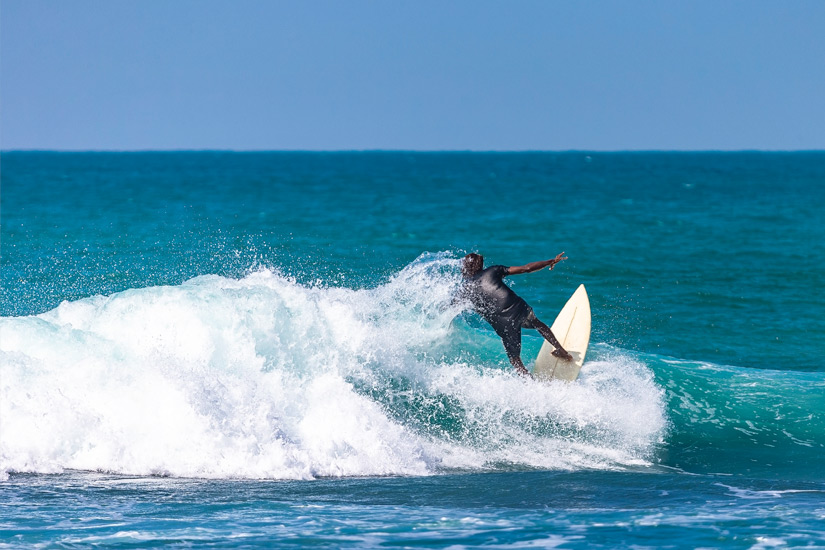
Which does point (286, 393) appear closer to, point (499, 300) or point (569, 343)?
point (499, 300)

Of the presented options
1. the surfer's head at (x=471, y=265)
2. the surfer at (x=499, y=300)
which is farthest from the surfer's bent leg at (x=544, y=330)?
the surfer's head at (x=471, y=265)

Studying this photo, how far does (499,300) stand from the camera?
34.7ft

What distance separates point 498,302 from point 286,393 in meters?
2.57

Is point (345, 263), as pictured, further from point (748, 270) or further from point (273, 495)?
point (273, 495)

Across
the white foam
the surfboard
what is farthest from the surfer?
the white foam

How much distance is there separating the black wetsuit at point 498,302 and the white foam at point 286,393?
397 millimetres

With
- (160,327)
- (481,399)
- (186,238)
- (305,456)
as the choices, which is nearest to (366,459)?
(305,456)

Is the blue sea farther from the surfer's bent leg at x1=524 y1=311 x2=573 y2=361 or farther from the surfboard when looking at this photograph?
the surfer's bent leg at x1=524 y1=311 x2=573 y2=361

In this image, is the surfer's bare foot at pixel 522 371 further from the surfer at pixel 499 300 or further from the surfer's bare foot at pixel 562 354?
the surfer's bare foot at pixel 562 354

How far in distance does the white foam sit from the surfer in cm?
40

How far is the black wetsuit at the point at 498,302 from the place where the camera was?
1058 centimetres

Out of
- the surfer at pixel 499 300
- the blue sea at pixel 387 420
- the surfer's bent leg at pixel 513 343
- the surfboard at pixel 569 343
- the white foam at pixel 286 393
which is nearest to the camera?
the blue sea at pixel 387 420

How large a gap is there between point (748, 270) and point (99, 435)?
17.5 meters

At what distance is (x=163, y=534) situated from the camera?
6.74m
